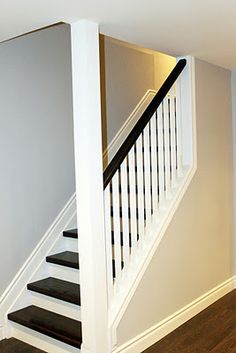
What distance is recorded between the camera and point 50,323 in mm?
2938

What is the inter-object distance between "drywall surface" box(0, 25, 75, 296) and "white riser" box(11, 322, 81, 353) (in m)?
0.35

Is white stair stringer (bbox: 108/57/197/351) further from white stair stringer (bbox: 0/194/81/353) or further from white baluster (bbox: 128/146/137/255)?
white stair stringer (bbox: 0/194/81/353)

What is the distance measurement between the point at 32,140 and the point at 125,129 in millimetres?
1455

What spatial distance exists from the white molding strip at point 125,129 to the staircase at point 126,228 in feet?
3.75

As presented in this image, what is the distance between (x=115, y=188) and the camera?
266cm

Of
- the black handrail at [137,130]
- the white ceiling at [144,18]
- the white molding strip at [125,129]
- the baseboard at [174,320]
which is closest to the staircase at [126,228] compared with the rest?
the black handrail at [137,130]

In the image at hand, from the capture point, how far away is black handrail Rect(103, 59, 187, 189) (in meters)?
2.67

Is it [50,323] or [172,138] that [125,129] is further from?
[50,323]

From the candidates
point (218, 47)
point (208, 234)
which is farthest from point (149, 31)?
point (208, 234)

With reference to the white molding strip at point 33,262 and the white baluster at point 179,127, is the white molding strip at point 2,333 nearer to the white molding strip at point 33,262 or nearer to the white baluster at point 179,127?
the white molding strip at point 33,262

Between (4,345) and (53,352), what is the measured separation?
0.42m

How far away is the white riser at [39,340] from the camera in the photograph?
281cm

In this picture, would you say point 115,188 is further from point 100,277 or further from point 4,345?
point 4,345

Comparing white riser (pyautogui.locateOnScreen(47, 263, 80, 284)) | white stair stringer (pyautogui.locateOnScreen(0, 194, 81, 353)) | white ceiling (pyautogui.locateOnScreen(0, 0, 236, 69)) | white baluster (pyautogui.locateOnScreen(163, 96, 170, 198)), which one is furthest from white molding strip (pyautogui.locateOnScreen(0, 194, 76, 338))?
white ceiling (pyautogui.locateOnScreen(0, 0, 236, 69))
